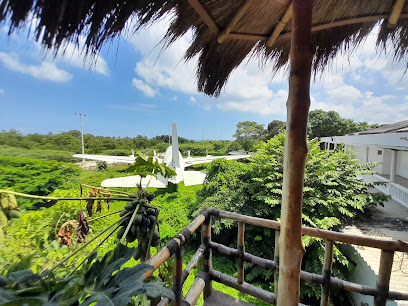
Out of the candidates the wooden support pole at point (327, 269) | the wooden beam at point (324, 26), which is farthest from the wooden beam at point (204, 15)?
the wooden support pole at point (327, 269)

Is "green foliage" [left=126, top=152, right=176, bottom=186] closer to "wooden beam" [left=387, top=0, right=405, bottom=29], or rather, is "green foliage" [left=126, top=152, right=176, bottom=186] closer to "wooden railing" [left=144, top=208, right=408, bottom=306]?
"wooden railing" [left=144, top=208, right=408, bottom=306]

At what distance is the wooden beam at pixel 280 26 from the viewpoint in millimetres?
963

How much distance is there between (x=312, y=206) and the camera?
3.80 m

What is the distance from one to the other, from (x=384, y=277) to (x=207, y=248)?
95cm

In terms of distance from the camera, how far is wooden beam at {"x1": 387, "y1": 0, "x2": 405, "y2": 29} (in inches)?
35.1

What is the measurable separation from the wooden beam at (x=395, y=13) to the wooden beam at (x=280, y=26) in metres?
0.47

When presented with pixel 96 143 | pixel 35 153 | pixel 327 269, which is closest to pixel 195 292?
pixel 327 269

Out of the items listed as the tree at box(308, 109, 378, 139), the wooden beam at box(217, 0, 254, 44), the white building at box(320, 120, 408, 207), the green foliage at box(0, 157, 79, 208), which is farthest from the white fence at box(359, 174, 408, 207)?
the tree at box(308, 109, 378, 139)

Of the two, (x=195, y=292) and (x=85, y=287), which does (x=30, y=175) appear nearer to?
(x=195, y=292)

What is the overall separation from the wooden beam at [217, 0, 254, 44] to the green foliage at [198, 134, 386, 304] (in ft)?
11.1

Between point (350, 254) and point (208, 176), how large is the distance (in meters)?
3.63

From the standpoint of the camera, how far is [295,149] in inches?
28.7

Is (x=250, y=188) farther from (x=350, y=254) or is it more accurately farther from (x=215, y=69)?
(x=215, y=69)

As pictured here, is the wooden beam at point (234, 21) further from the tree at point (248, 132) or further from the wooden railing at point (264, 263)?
the tree at point (248, 132)
